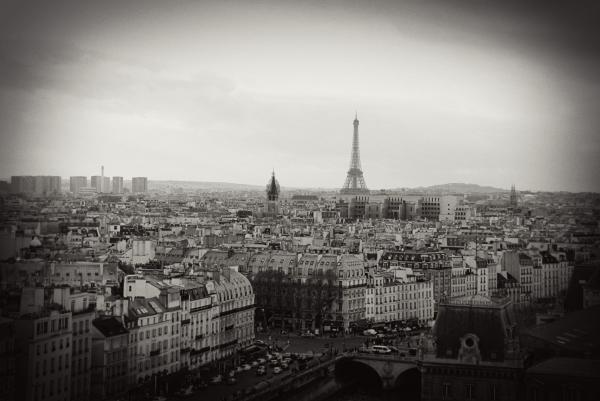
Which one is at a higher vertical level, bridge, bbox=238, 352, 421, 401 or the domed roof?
the domed roof

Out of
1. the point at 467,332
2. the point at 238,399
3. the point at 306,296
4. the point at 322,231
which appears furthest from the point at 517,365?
the point at 322,231

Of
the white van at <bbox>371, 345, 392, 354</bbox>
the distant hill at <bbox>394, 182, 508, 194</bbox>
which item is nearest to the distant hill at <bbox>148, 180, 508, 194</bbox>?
the distant hill at <bbox>394, 182, 508, 194</bbox>

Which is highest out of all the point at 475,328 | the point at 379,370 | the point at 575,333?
the point at 475,328

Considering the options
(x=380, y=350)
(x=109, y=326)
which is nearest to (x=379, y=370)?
(x=380, y=350)

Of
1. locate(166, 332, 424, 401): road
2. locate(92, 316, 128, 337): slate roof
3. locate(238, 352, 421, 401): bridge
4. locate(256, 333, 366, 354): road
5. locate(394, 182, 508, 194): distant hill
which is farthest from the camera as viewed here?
locate(394, 182, 508, 194): distant hill

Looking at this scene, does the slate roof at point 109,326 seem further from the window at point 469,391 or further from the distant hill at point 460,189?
the distant hill at point 460,189

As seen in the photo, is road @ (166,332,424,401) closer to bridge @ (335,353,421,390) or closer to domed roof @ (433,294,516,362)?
bridge @ (335,353,421,390)

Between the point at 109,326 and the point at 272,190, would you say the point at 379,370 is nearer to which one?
the point at 109,326

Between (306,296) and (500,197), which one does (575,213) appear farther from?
(500,197)
